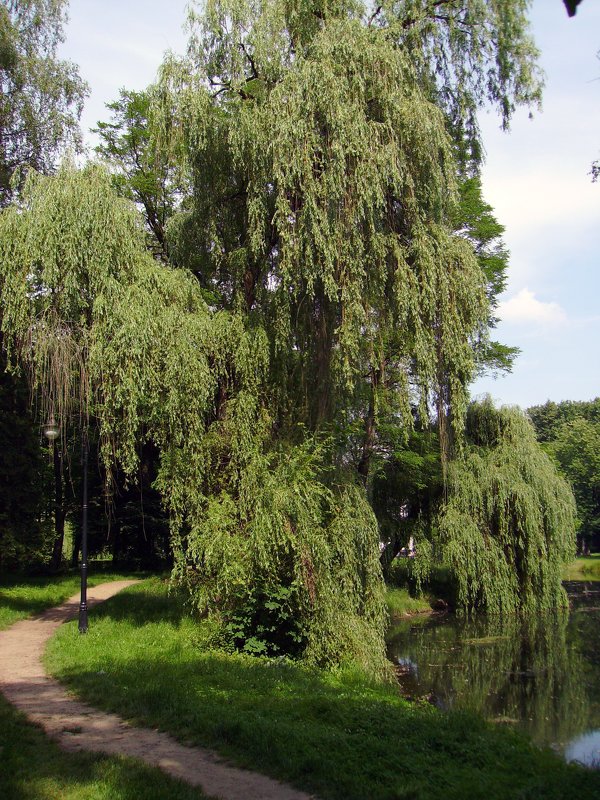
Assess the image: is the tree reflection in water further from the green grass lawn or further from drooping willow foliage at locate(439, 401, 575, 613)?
the green grass lawn

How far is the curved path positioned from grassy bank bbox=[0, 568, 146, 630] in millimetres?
4231

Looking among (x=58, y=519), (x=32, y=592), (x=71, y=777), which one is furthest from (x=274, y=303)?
(x=58, y=519)

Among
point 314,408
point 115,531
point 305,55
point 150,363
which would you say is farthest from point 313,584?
point 115,531

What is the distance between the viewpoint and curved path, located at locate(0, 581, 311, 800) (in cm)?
577

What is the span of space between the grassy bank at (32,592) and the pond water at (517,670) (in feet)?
28.3

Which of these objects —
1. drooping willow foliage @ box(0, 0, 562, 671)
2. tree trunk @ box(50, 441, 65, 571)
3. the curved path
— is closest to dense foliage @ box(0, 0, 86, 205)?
drooping willow foliage @ box(0, 0, 562, 671)

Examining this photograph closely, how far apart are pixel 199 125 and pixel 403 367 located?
6618 millimetres

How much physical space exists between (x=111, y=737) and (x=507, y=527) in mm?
15903

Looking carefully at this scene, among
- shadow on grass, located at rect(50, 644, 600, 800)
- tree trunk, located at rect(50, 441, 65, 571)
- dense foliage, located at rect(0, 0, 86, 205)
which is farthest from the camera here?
tree trunk, located at rect(50, 441, 65, 571)

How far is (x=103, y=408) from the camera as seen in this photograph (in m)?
12.3

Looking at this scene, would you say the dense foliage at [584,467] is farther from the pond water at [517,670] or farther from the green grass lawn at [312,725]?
the green grass lawn at [312,725]

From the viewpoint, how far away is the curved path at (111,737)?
5766 mm

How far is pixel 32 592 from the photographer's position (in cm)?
1805

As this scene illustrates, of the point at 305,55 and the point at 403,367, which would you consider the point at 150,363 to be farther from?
the point at 305,55
